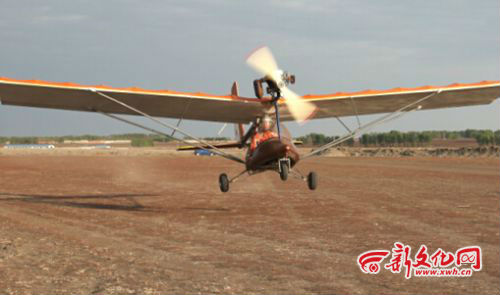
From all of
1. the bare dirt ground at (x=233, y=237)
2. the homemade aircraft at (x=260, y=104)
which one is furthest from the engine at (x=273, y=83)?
the bare dirt ground at (x=233, y=237)

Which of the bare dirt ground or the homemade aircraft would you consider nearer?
the bare dirt ground

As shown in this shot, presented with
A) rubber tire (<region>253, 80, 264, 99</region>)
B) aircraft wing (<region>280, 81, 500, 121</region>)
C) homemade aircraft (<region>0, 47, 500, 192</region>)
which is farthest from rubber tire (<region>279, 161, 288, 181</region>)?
aircraft wing (<region>280, 81, 500, 121</region>)

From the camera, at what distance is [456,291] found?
9422 mm

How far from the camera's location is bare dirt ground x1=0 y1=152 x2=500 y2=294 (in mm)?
9781

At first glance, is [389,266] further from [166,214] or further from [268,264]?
[166,214]

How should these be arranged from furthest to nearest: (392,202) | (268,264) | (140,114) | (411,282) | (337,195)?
1. (337,195)
2. (392,202)
3. (140,114)
4. (268,264)
5. (411,282)

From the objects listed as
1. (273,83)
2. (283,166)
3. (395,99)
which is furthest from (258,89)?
(395,99)

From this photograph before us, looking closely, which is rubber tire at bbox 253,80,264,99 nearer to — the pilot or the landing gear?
the pilot

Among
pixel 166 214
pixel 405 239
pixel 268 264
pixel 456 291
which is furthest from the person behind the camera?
pixel 166 214

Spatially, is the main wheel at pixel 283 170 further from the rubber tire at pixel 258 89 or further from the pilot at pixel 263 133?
the rubber tire at pixel 258 89

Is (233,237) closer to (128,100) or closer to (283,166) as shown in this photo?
(283,166)

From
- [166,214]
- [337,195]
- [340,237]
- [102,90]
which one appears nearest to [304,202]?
[337,195]

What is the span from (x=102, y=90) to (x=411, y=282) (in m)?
10.0

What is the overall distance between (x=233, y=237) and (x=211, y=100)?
4670 millimetres
